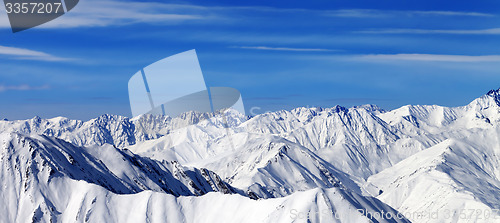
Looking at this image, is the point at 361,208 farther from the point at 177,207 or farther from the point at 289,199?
the point at 177,207

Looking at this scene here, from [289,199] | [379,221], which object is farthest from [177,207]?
[379,221]

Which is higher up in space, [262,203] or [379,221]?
[262,203]

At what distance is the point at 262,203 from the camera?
184 metres

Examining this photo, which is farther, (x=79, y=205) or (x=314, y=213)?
(x=79, y=205)

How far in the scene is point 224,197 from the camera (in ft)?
645

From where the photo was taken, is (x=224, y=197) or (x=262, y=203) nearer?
(x=262, y=203)

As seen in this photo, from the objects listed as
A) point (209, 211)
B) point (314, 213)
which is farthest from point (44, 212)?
point (314, 213)

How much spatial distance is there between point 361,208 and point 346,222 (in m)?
20.0

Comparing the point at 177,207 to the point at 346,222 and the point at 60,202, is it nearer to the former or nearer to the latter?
the point at 60,202

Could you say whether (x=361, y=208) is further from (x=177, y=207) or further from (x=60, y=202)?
(x=60, y=202)

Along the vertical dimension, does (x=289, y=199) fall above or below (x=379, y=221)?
above

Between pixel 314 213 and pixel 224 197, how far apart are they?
1431 inches

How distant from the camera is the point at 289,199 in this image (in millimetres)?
180000

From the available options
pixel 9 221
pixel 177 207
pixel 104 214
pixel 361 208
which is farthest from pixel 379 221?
pixel 9 221
